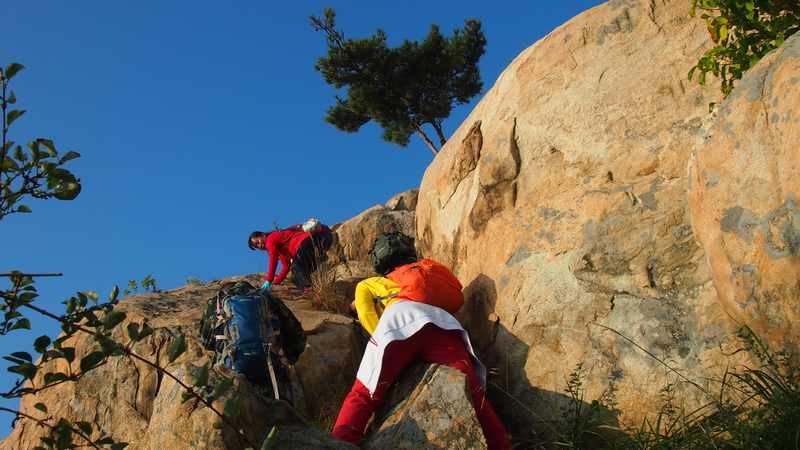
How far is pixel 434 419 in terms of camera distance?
498 centimetres

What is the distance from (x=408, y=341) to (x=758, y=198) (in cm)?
268

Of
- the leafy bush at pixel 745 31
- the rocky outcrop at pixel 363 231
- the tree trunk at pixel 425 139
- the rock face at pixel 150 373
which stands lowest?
the rock face at pixel 150 373

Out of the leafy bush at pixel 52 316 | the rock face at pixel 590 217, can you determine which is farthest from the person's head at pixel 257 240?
Result: the leafy bush at pixel 52 316

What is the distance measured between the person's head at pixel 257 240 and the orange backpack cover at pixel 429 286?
514 cm

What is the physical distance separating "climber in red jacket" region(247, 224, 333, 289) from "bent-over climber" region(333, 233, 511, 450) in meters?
4.31

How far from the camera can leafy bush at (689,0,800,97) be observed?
5512mm

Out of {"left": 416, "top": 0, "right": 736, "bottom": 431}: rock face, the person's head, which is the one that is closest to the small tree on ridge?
the person's head

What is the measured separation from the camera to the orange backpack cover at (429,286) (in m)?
6.17

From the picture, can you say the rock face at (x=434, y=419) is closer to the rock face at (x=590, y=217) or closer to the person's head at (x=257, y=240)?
the rock face at (x=590, y=217)

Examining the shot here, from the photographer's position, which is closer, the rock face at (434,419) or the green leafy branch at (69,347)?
the green leafy branch at (69,347)

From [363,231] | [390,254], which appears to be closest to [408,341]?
[390,254]

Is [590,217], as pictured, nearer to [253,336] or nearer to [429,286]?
[429,286]

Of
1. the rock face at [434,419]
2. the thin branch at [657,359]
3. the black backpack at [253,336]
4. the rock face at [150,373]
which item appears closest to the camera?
the rock face at [434,419]

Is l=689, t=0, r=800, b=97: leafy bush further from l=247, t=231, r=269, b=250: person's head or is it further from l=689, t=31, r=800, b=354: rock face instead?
l=247, t=231, r=269, b=250: person's head
